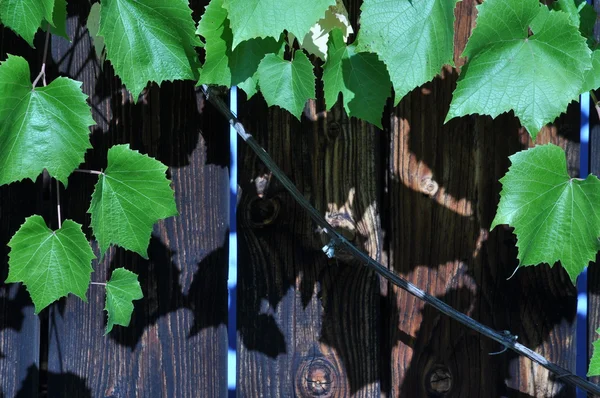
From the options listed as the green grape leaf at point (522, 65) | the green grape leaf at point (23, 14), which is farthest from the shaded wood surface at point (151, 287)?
the green grape leaf at point (522, 65)

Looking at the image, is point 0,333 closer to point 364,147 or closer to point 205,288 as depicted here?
point 205,288

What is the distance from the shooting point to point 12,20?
1.22 metres

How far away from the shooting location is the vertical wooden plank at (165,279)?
1.48 meters

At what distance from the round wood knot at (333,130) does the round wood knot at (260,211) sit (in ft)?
0.54

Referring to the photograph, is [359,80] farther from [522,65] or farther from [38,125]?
[38,125]

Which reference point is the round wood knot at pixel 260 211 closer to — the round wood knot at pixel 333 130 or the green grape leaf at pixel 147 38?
the round wood knot at pixel 333 130

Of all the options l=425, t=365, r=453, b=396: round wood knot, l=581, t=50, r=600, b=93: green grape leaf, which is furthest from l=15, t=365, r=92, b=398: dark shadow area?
l=581, t=50, r=600, b=93: green grape leaf

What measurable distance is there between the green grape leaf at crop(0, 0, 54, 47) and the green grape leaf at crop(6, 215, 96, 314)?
32 centimetres

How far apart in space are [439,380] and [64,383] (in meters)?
0.74

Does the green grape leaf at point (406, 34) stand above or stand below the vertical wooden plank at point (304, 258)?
above

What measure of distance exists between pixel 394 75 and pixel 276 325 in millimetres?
595

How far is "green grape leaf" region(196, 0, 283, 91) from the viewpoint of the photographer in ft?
4.16

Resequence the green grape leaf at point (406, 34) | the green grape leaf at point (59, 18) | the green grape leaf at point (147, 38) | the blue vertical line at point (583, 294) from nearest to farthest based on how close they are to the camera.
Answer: the green grape leaf at point (406, 34), the green grape leaf at point (147, 38), the green grape leaf at point (59, 18), the blue vertical line at point (583, 294)

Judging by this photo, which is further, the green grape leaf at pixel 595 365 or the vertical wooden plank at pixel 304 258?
the vertical wooden plank at pixel 304 258
